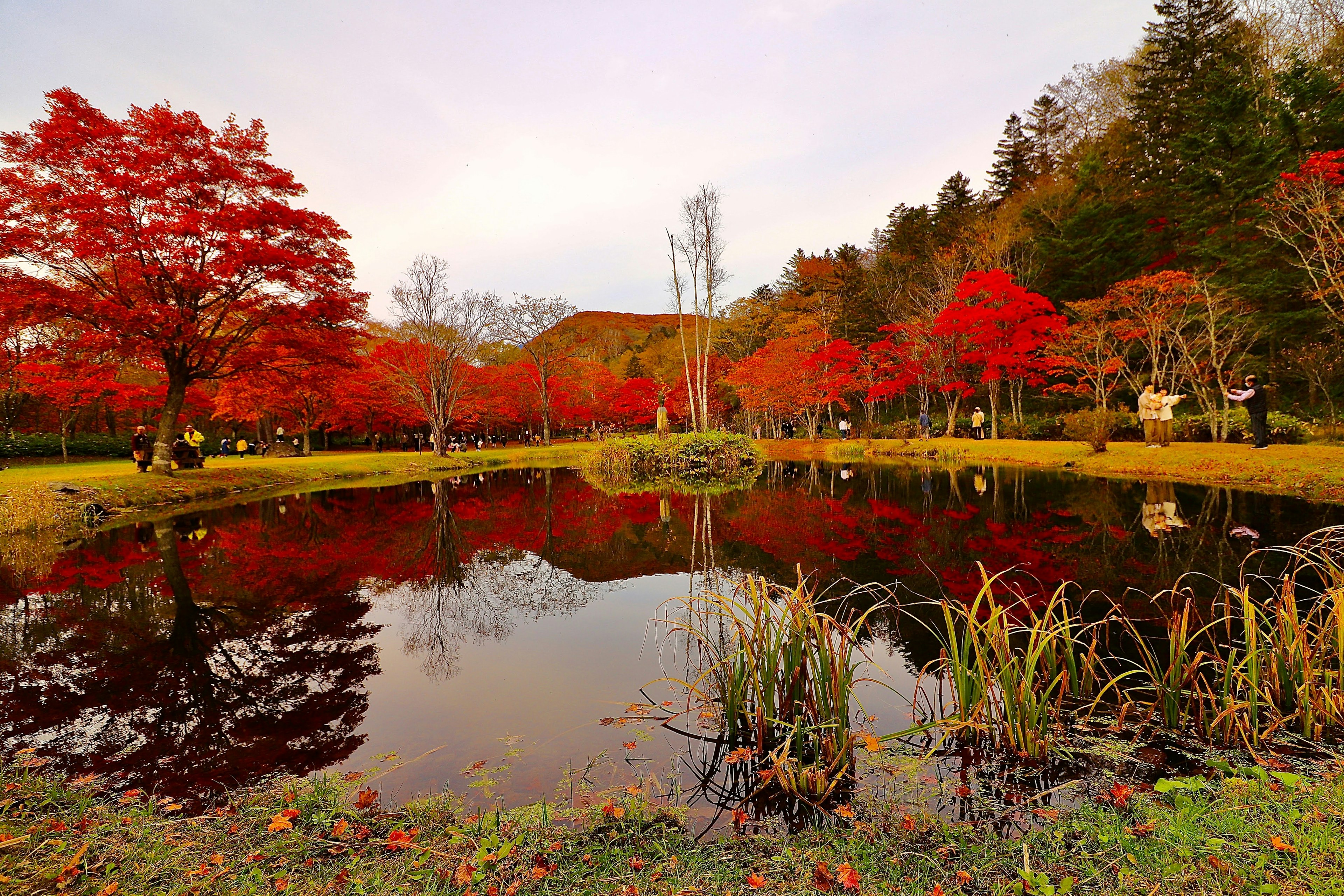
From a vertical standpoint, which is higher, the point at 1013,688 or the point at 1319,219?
the point at 1319,219

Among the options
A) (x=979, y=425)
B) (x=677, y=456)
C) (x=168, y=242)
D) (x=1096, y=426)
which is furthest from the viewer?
(x=979, y=425)

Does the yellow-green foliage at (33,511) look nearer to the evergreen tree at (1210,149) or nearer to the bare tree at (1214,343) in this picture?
the bare tree at (1214,343)

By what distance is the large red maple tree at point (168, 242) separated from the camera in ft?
41.2

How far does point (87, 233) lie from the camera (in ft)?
41.5

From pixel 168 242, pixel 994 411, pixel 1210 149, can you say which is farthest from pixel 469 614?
pixel 1210 149

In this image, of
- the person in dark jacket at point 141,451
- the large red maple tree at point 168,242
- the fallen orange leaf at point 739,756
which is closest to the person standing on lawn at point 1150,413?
the fallen orange leaf at point 739,756

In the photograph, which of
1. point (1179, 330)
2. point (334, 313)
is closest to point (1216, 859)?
point (334, 313)

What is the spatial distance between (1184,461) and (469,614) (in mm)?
17418

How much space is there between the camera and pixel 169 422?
15.3m

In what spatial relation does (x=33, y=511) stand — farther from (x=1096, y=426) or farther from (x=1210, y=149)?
(x=1210, y=149)

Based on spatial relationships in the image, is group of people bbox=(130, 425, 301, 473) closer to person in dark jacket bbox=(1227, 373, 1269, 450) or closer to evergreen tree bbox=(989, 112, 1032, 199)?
person in dark jacket bbox=(1227, 373, 1269, 450)

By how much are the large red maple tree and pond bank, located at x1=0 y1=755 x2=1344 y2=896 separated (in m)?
15.2

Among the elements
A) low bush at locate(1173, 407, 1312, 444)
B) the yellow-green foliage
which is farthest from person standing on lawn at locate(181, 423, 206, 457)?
low bush at locate(1173, 407, 1312, 444)

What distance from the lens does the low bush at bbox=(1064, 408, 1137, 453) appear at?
17562mm
